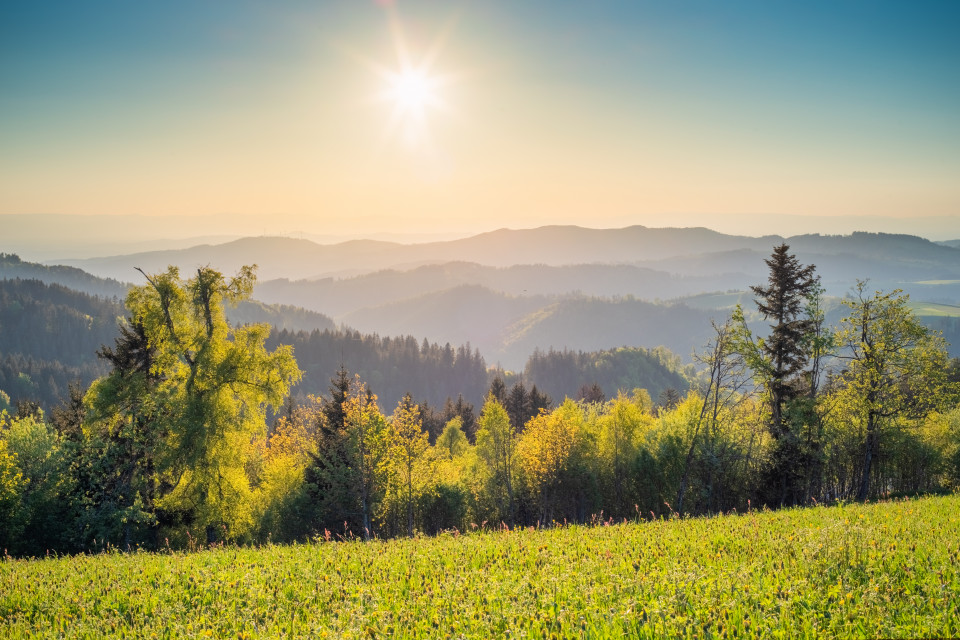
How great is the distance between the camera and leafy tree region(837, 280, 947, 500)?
1113 inches

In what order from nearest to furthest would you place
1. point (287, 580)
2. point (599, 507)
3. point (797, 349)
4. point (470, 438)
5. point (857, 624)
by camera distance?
1. point (857, 624)
2. point (287, 580)
3. point (797, 349)
4. point (599, 507)
5. point (470, 438)

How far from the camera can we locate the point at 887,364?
A: 29047 millimetres

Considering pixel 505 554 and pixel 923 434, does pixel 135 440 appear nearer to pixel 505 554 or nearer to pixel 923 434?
pixel 505 554

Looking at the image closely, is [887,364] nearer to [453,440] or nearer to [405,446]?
[405,446]

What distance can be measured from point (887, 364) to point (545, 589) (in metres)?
30.1

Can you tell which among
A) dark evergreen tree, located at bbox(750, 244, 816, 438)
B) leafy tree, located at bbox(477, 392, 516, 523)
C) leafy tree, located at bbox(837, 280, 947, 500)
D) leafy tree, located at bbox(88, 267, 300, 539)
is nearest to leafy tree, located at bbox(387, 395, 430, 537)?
leafy tree, located at bbox(477, 392, 516, 523)

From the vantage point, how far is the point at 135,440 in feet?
90.2

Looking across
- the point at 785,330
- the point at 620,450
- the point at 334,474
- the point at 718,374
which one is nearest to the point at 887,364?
the point at 785,330

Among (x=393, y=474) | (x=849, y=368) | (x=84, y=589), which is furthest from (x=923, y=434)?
(x=84, y=589)

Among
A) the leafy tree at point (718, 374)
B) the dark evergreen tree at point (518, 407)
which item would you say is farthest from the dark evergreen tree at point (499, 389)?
the leafy tree at point (718, 374)

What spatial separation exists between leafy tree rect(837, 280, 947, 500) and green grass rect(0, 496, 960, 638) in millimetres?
19201

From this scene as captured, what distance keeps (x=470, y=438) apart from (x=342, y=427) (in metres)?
53.4

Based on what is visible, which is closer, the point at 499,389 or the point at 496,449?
the point at 496,449

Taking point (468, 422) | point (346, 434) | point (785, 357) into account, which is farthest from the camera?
point (468, 422)
